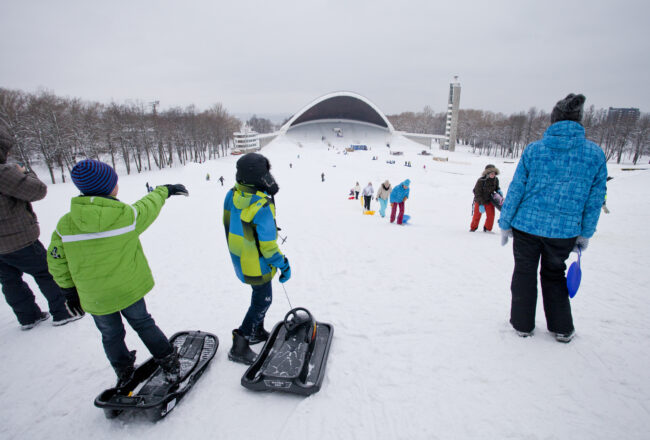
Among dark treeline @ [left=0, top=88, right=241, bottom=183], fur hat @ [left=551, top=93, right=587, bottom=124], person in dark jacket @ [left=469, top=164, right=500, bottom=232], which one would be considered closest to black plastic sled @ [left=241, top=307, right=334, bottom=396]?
fur hat @ [left=551, top=93, right=587, bottom=124]

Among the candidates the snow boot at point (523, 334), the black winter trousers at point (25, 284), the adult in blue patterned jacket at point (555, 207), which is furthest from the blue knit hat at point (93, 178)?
the snow boot at point (523, 334)

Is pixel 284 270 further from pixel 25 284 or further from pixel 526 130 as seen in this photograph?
pixel 526 130

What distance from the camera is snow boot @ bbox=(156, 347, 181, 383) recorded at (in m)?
2.26

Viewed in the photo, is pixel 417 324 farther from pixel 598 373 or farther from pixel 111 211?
pixel 111 211

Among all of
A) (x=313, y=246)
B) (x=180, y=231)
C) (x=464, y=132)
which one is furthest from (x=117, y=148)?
(x=464, y=132)

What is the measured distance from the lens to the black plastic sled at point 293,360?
218 centimetres

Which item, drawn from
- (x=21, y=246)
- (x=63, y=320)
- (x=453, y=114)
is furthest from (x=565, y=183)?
(x=453, y=114)

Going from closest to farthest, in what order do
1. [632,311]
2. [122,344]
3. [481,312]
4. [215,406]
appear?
[215,406] → [122,344] → [632,311] → [481,312]

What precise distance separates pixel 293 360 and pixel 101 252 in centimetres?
171

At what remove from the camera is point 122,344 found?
7.47ft

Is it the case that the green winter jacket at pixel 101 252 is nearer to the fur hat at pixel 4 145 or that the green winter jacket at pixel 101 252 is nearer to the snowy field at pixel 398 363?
the snowy field at pixel 398 363

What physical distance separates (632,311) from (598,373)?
4.64 ft

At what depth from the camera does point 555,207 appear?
2244mm

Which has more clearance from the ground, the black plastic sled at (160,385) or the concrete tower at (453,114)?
the concrete tower at (453,114)
